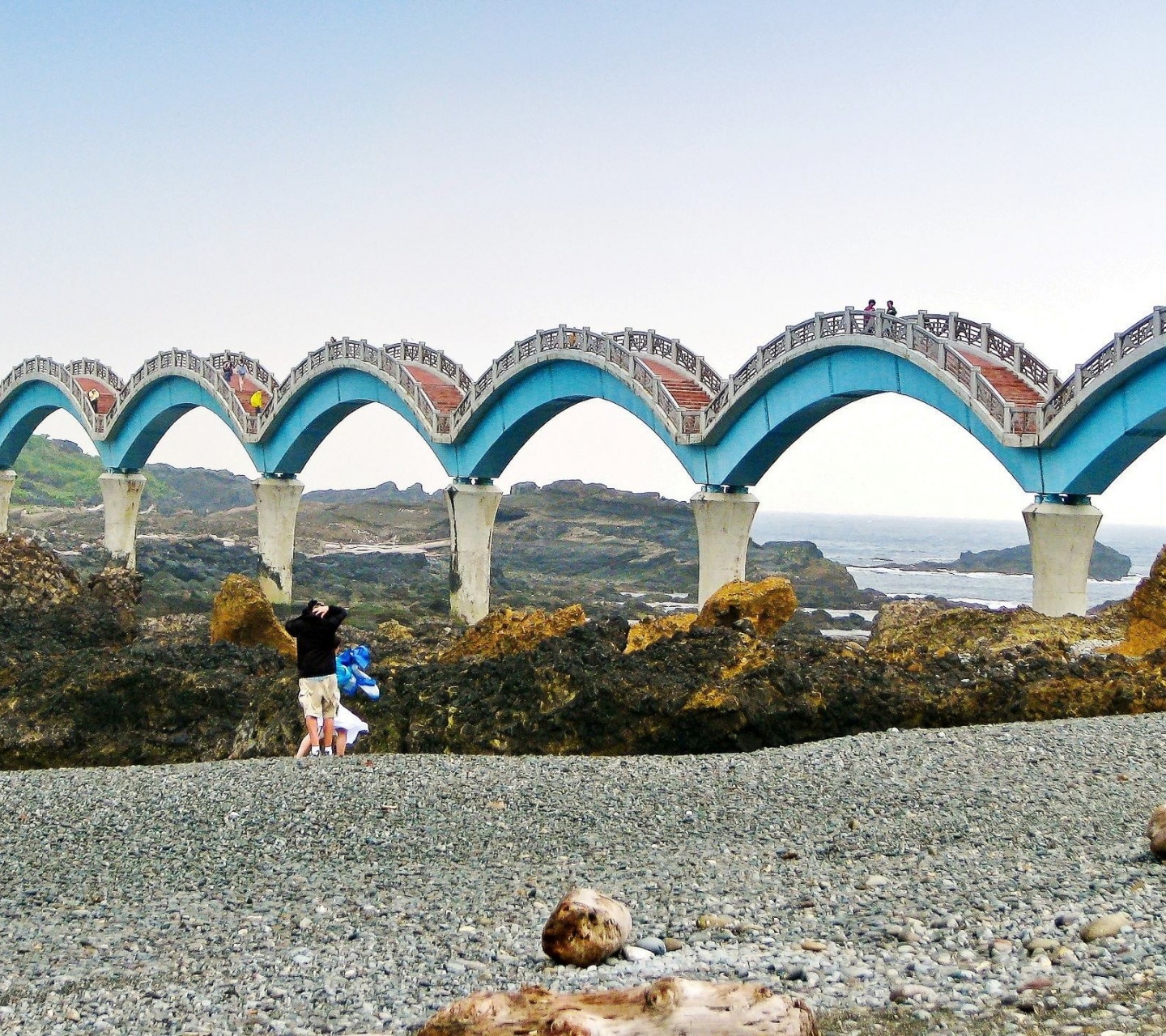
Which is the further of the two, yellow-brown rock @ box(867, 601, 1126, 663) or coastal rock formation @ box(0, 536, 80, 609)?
coastal rock formation @ box(0, 536, 80, 609)

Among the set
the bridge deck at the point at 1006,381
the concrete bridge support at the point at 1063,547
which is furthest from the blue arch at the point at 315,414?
the concrete bridge support at the point at 1063,547

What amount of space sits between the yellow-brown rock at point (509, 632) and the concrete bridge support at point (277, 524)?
81.0 feet

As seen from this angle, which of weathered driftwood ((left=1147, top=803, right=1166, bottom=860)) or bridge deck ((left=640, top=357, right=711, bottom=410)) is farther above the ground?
bridge deck ((left=640, top=357, right=711, bottom=410))

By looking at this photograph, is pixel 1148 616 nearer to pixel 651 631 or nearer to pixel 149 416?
pixel 651 631

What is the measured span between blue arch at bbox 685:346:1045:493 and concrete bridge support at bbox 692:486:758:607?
1.33ft

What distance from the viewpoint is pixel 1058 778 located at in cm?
945

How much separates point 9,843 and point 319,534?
62.4 m

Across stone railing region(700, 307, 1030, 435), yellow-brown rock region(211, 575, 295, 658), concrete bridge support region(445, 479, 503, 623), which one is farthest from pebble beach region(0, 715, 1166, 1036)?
concrete bridge support region(445, 479, 503, 623)

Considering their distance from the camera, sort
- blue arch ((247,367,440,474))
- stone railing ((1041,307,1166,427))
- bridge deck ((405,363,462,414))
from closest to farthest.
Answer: stone railing ((1041,307,1166,427)), bridge deck ((405,363,462,414)), blue arch ((247,367,440,474))

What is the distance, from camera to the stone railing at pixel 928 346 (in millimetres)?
21312

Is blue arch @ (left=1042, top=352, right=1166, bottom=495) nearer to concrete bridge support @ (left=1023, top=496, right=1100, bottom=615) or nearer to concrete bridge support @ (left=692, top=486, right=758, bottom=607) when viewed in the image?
concrete bridge support @ (left=1023, top=496, right=1100, bottom=615)

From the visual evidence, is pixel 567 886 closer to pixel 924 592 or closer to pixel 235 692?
pixel 235 692

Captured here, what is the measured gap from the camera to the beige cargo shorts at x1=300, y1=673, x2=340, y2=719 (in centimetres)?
1176

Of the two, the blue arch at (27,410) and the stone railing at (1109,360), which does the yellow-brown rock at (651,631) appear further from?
the blue arch at (27,410)
